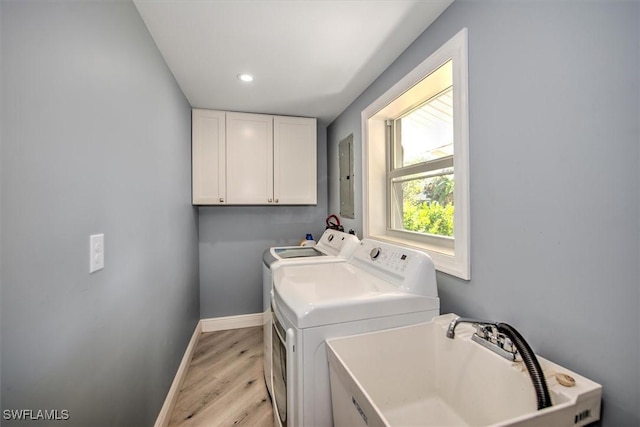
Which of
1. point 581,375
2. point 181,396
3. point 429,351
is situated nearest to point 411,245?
point 429,351

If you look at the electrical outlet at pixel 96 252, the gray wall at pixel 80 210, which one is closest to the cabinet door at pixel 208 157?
the gray wall at pixel 80 210

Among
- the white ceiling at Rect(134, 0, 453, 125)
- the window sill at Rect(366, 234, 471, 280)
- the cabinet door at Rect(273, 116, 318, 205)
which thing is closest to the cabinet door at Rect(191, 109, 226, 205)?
the white ceiling at Rect(134, 0, 453, 125)

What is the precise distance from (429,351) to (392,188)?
1265 millimetres

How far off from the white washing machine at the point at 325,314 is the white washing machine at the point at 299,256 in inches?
13.2

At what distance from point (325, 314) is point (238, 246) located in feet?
6.82

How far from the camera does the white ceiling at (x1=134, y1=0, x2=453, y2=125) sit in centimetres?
125

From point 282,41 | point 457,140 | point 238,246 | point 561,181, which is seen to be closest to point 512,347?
point 561,181

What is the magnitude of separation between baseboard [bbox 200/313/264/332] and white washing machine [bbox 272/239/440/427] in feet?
5.11

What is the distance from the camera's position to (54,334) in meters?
0.71

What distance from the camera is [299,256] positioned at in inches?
83.7

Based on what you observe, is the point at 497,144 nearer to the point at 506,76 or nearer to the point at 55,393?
the point at 506,76

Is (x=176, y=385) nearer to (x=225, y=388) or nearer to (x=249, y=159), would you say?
(x=225, y=388)

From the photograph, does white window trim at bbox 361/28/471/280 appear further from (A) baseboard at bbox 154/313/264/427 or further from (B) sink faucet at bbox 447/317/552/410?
(A) baseboard at bbox 154/313/264/427

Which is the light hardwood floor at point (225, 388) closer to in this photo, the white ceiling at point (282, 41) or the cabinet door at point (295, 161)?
the cabinet door at point (295, 161)
